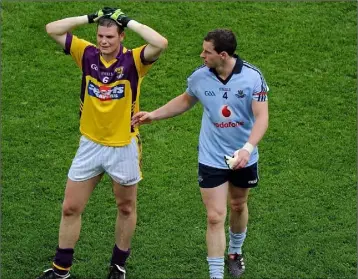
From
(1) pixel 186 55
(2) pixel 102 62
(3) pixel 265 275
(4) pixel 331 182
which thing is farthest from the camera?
(1) pixel 186 55

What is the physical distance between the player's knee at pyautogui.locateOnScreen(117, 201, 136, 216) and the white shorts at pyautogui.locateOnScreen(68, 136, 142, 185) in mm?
256

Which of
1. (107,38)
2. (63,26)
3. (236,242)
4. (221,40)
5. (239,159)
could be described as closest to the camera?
(239,159)

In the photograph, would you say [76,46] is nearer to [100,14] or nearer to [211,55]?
[100,14]

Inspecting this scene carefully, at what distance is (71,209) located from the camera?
7957mm

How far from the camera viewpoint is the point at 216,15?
40.9 ft

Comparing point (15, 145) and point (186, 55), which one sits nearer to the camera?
point (15, 145)

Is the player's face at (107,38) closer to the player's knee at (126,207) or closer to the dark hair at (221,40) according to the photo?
the dark hair at (221,40)

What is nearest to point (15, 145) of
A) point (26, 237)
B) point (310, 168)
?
point (26, 237)

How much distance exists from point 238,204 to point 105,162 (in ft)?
4.06

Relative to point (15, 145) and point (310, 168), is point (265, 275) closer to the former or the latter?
point (310, 168)

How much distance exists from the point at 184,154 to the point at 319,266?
90.1 inches

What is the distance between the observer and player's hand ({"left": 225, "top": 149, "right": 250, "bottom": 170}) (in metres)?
7.41

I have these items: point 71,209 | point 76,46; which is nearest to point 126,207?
point 71,209

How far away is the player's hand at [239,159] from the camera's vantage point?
292 inches
